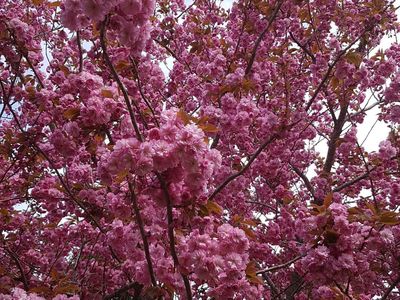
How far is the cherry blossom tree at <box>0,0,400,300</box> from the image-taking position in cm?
281

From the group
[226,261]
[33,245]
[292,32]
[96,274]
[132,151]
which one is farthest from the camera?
[292,32]

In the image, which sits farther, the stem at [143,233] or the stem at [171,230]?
the stem at [143,233]

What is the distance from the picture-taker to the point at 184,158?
2.54m

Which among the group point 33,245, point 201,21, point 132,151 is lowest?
point 132,151

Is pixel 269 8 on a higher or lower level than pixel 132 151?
higher

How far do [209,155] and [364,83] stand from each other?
14.2ft

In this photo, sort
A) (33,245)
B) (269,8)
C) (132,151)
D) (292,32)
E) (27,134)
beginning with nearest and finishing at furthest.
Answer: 1. (132,151)
2. (27,134)
3. (269,8)
4. (33,245)
5. (292,32)

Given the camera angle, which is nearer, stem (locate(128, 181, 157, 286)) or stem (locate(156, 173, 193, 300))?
stem (locate(156, 173, 193, 300))

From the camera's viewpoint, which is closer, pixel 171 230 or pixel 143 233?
pixel 171 230

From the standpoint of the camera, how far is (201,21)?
23.2ft

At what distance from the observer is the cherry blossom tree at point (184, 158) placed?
281cm

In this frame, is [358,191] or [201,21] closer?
[201,21]

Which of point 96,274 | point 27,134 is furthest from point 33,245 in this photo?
point 27,134

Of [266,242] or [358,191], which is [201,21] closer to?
[266,242]
